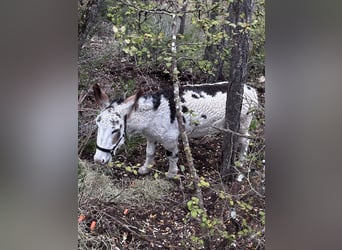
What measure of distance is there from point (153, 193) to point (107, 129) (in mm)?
296

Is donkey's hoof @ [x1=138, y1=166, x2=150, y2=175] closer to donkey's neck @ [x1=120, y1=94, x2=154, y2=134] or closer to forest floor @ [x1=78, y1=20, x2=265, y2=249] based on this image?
forest floor @ [x1=78, y1=20, x2=265, y2=249]

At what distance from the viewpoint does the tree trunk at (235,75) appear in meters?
1.40

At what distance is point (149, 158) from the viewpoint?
1548 millimetres

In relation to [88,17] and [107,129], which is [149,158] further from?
[88,17]

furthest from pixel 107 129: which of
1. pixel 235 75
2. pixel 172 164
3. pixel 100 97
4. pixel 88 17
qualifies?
pixel 235 75

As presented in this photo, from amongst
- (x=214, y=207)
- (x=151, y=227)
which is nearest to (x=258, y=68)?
(x=214, y=207)

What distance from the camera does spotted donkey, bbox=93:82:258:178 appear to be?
150cm

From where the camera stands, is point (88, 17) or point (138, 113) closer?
point (88, 17)

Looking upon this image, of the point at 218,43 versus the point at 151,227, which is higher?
the point at 218,43

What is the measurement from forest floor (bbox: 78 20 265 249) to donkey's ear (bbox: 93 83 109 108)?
0.07ft
